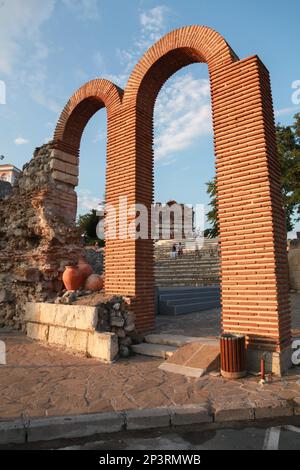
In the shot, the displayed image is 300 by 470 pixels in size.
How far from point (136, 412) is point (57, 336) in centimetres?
385

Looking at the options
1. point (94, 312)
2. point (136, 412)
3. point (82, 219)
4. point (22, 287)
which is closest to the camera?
point (136, 412)

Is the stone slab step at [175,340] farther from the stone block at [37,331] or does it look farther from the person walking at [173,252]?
the person walking at [173,252]

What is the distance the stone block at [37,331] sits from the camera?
7367 mm

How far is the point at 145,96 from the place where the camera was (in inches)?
291

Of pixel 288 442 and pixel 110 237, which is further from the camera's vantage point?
pixel 110 237

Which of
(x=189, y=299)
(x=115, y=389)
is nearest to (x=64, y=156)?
(x=189, y=299)

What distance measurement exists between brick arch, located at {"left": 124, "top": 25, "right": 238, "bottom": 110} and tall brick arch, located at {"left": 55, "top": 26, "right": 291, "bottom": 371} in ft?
0.07

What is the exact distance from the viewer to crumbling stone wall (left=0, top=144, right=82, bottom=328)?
8.54 meters

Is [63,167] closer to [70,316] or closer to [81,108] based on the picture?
[81,108]

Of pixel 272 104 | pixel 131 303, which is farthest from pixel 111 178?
pixel 272 104

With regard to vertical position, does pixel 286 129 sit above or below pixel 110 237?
above

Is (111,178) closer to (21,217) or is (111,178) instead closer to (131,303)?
(131,303)

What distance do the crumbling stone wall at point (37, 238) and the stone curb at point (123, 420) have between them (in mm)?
5060

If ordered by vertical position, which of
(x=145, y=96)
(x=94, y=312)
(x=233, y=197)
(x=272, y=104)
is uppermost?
(x=145, y=96)
